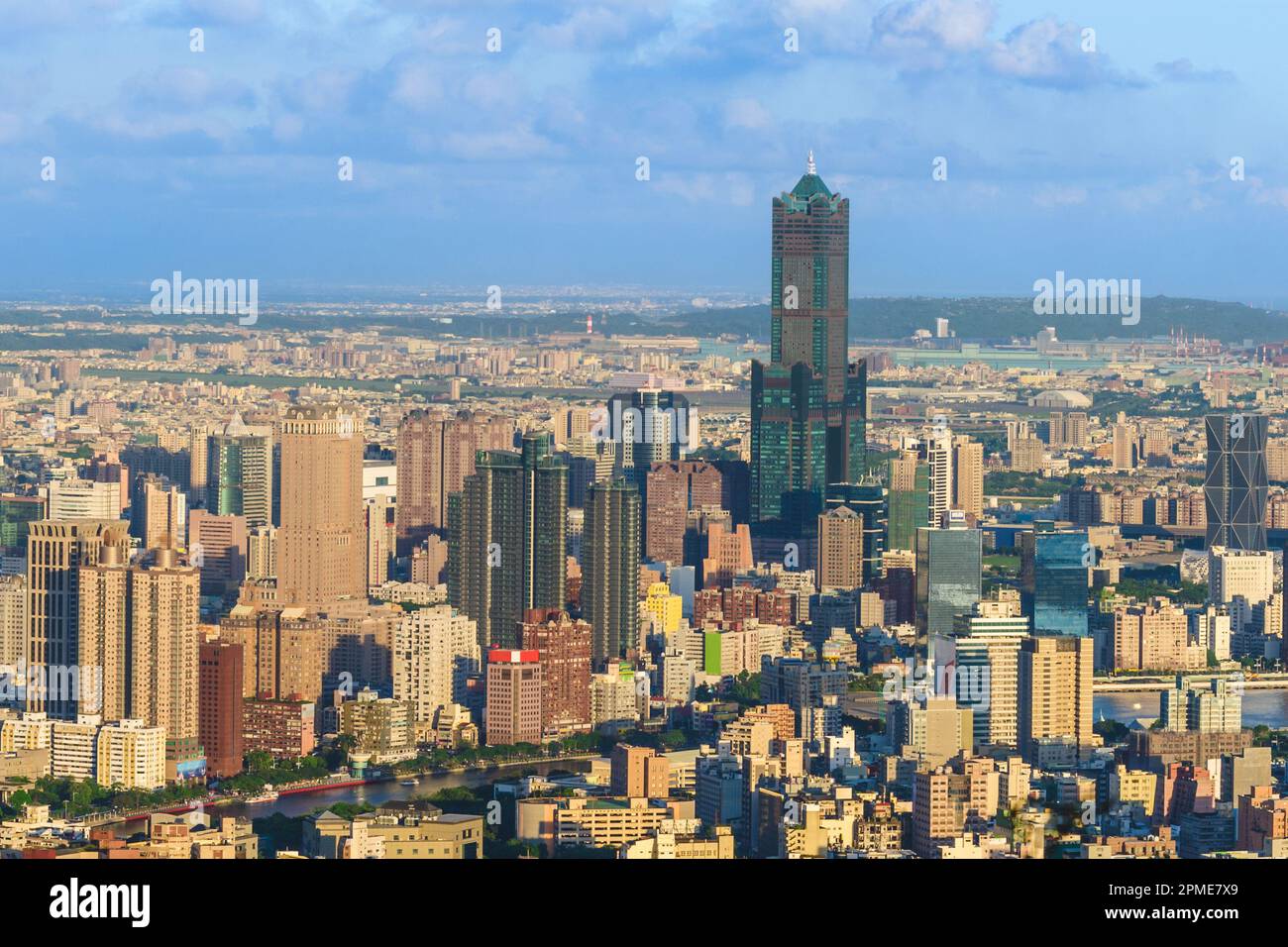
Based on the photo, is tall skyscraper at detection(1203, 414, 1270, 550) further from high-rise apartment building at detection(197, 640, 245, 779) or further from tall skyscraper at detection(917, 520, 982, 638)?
high-rise apartment building at detection(197, 640, 245, 779)

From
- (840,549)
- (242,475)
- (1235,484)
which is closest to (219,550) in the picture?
(242,475)

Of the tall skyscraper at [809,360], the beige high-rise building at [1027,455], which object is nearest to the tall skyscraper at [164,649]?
the tall skyscraper at [809,360]

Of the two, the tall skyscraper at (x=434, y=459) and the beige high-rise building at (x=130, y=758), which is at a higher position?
the tall skyscraper at (x=434, y=459)

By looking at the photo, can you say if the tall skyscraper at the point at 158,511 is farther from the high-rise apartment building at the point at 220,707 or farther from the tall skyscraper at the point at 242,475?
the high-rise apartment building at the point at 220,707

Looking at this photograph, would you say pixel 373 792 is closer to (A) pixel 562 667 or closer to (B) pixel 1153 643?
(A) pixel 562 667

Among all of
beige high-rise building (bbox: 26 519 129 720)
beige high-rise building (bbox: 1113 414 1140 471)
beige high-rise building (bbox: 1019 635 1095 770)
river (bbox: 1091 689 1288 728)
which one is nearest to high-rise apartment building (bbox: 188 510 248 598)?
beige high-rise building (bbox: 26 519 129 720)

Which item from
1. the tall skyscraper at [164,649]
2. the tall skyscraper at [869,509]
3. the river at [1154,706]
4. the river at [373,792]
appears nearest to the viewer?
the river at [373,792]
